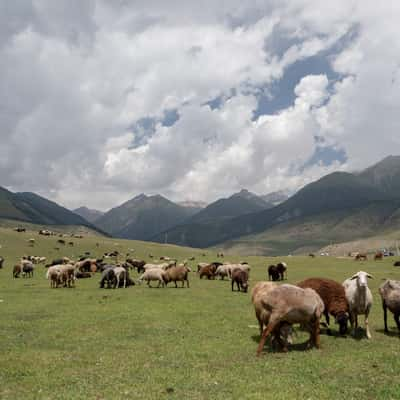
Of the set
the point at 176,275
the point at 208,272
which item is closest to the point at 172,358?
the point at 176,275

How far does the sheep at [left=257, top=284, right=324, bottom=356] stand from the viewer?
1402cm

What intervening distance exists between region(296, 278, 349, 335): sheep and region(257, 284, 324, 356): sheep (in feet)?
10.0

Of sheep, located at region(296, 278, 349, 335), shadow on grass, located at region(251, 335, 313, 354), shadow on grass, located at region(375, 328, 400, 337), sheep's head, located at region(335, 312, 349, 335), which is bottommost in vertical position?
shadow on grass, located at region(375, 328, 400, 337)

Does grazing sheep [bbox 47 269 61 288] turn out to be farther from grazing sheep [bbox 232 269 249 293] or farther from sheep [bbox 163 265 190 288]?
grazing sheep [bbox 232 269 249 293]

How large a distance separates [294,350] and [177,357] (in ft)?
15.8

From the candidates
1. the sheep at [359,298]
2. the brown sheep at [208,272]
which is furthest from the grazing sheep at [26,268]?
the sheep at [359,298]

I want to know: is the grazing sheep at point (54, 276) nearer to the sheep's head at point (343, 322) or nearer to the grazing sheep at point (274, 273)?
the grazing sheep at point (274, 273)

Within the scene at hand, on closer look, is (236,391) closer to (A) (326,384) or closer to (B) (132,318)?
(A) (326,384)

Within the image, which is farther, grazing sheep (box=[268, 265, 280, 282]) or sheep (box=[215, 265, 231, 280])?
grazing sheep (box=[268, 265, 280, 282])

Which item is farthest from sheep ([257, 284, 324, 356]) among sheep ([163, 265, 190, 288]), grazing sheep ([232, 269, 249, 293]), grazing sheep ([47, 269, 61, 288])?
grazing sheep ([47, 269, 61, 288])

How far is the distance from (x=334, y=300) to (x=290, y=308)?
5.22m

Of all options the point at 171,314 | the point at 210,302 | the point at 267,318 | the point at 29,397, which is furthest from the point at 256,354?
the point at 210,302

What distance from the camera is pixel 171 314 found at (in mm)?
22375

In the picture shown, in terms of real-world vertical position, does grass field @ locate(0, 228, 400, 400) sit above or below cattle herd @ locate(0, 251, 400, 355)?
below
